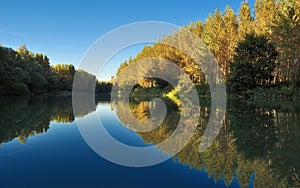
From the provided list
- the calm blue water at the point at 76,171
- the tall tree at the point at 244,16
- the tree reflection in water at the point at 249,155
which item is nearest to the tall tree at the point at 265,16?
the tall tree at the point at 244,16

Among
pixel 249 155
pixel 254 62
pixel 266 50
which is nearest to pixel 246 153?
pixel 249 155

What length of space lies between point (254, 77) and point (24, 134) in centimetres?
2050

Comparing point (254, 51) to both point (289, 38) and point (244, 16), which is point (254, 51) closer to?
point (289, 38)

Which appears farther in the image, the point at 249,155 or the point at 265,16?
the point at 265,16

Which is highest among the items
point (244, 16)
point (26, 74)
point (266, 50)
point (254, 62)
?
point (244, 16)

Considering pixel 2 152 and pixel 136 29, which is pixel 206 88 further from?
pixel 2 152

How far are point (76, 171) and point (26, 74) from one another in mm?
42955

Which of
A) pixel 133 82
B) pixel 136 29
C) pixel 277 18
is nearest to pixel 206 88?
pixel 277 18

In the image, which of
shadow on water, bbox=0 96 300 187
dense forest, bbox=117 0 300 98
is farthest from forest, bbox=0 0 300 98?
shadow on water, bbox=0 96 300 187

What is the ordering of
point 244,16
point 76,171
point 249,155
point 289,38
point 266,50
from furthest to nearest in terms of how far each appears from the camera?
1. point 244,16
2. point 266,50
3. point 289,38
4. point 249,155
5. point 76,171

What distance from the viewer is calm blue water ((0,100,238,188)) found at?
3.36 metres

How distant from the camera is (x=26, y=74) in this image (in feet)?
137

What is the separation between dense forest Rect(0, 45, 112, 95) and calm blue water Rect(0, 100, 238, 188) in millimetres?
7438

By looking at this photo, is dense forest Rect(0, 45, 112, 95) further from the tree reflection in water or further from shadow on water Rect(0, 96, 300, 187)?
the tree reflection in water
